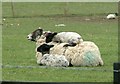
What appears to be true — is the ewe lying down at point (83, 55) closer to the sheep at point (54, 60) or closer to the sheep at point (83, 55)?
the sheep at point (83, 55)

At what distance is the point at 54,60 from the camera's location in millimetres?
8102

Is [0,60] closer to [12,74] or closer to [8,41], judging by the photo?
[12,74]

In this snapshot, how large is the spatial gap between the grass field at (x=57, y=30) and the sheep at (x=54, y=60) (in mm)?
120

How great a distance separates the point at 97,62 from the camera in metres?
8.30

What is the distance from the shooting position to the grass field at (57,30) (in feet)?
25.3

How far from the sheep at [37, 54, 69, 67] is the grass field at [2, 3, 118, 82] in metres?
0.12

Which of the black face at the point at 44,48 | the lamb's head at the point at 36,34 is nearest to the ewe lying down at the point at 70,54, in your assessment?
the black face at the point at 44,48

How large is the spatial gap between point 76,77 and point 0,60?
75.7 inches

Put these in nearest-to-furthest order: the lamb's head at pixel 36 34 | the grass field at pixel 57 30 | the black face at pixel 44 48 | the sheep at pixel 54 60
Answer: the grass field at pixel 57 30 < the sheep at pixel 54 60 < the black face at pixel 44 48 < the lamb's head at pixel 36 34

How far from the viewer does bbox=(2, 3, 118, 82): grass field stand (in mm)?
7715

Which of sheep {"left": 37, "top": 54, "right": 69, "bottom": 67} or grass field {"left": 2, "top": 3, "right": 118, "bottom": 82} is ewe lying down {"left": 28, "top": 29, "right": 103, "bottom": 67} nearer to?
sheep {"left": 37, "top": 54, "right": 69, "bottom": 67}

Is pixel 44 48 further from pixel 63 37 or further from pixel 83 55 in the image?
pixel 83 55


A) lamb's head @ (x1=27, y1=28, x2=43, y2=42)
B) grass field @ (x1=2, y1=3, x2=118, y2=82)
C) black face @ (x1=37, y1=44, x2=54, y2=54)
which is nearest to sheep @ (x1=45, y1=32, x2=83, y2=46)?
black face @ (x1=37, y1=44, x2=54, y2=54)

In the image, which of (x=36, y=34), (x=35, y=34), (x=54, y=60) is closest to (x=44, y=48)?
(x=54, y=60)
